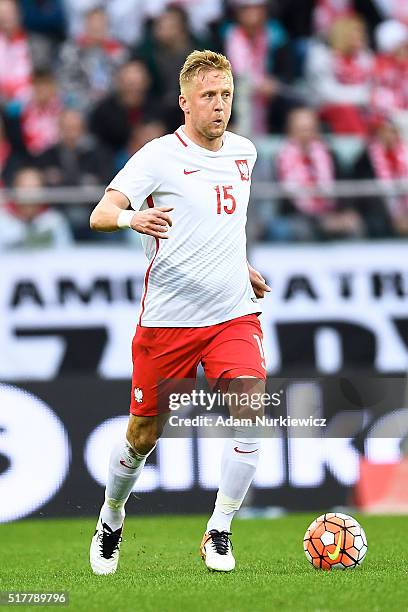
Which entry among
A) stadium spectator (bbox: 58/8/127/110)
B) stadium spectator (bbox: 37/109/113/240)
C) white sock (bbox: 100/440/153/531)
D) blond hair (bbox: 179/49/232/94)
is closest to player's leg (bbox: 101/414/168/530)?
white sock (bbox: 100/440/153/531)

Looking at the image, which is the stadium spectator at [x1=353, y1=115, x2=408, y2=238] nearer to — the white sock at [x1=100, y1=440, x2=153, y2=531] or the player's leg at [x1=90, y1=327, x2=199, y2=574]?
the player's leg at [x1=90, y1=327, x2=199, y2=574]

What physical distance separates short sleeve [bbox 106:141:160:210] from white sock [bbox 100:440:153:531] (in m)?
1.28

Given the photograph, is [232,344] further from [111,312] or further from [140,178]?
[111,312]

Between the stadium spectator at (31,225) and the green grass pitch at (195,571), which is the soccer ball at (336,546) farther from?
the stadium spectator at (31,225)

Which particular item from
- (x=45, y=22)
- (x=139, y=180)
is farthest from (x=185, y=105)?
(x=45, y=22)

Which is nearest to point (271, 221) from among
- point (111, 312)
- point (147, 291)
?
point (111, 312)

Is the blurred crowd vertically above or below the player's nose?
below

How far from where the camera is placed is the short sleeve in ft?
21.3

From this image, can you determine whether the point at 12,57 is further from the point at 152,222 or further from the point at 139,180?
the point at 152,222

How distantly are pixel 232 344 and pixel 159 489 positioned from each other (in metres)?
3.31

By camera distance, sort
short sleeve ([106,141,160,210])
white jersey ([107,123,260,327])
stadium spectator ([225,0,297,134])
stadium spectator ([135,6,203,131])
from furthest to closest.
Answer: stadium spectator ([225,0,297,134]), stadium spectator ([135,6,203,131]), white jersey ([107,123,260,327]), short sleeve ([106,141,160,210])

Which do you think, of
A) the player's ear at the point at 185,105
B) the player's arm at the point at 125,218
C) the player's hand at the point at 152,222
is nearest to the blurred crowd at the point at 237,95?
the player's ear at the point at 185,105

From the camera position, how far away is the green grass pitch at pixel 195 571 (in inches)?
219

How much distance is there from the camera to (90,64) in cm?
1389
